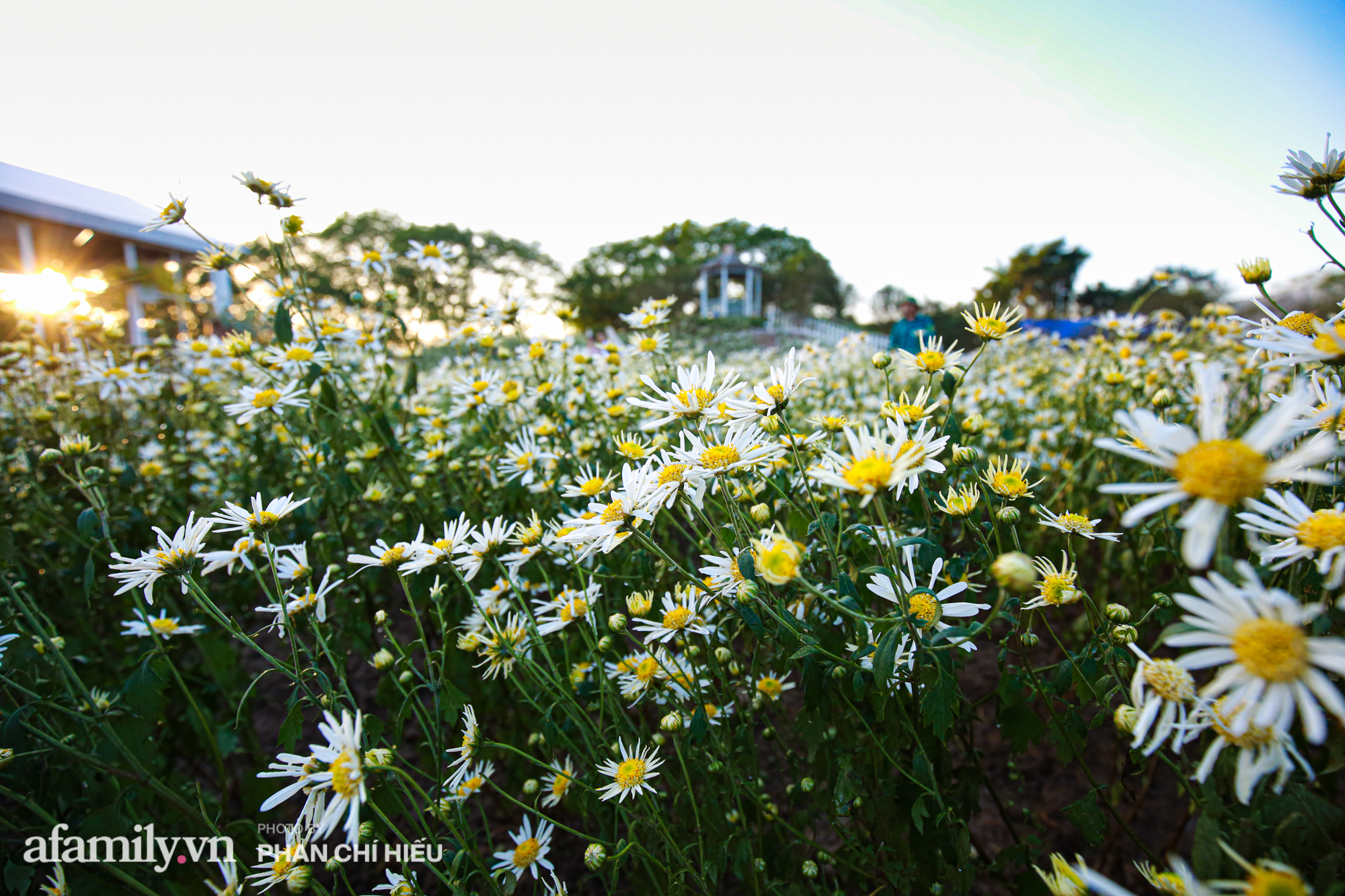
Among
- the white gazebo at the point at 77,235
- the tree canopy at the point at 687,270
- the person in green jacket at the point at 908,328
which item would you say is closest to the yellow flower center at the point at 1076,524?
the person in green jacket at the point at 908,328

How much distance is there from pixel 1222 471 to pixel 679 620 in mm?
1001

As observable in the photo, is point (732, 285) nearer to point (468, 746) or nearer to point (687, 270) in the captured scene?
point (687, 270)

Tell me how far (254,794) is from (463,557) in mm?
1377

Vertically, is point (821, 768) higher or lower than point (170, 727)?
higher

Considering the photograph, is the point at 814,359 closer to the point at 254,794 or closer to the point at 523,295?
the point at 523,295

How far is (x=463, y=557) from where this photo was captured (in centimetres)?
163

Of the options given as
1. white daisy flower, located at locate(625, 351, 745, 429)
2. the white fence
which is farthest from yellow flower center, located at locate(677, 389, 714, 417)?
the white fence

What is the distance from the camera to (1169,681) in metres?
0.79

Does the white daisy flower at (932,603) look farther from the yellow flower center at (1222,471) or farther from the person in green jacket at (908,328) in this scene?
the person in green jacket at (908,328)

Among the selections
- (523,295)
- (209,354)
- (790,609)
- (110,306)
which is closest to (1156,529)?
(790,609)

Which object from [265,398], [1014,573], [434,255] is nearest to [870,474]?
[1014,573]

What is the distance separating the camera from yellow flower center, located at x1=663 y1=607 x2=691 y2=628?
1.36 metres

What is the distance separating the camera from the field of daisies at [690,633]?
2.60 feet

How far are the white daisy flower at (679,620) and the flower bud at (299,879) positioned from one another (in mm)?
766
